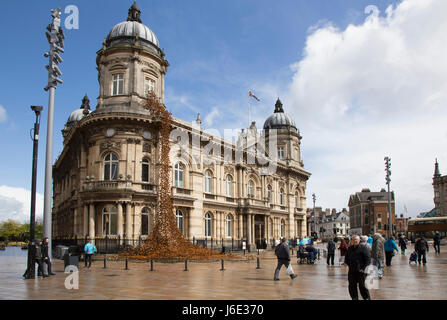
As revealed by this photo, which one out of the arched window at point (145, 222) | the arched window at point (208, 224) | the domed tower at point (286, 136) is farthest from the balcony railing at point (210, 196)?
the domed tower at point (286, 136)

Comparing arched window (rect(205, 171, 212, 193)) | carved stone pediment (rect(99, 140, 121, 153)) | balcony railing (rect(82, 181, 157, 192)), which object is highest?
carved stone pediment (rect(99, 140, 121, 153))

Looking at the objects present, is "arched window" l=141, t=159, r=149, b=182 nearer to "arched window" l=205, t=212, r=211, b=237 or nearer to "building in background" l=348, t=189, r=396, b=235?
"arched window" l=205, t=212, r=211, b=237

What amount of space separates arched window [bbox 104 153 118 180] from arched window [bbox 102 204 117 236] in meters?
2.45

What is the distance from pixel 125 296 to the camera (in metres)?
11.5

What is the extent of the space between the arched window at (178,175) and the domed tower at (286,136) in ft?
74.5

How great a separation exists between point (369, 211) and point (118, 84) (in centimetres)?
9381

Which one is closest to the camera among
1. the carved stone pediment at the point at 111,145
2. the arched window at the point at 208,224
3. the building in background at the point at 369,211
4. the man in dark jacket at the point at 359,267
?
the man in dark jacket at the point at 359,267

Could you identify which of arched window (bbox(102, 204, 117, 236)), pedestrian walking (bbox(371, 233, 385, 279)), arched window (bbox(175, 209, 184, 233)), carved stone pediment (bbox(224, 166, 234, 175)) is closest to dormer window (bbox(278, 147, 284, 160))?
carved stone pediment (bbox(224, 166, 234, 175))

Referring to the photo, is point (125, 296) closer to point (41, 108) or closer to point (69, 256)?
point (69, 256)

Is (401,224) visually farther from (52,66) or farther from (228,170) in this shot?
(52,66)

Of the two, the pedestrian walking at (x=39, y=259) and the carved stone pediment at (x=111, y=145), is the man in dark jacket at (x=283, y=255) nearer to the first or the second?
the pedestrian walking at (x=39, y=259)

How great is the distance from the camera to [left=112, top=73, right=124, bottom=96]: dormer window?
35219mm

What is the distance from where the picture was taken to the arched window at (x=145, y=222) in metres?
33.5
